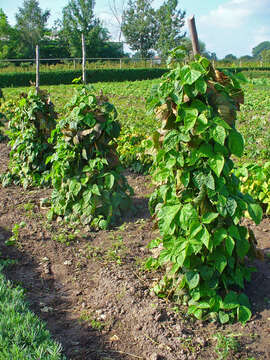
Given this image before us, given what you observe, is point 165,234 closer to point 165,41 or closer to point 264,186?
point 264,186

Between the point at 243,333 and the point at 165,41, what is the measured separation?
186 feet

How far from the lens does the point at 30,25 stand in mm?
56094

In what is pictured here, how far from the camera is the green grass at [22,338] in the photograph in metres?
2.25

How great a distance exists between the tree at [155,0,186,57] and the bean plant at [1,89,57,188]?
50563 millimetres

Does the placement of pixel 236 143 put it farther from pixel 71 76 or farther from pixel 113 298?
pixel 71 76

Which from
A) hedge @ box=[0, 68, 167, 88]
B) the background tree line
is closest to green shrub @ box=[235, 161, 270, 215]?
hedge @ box=[0, 68, 167, 88]

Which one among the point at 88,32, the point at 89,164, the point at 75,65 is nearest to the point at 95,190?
the point at 89,164

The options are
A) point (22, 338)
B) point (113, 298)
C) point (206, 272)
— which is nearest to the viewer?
point (22, 338)

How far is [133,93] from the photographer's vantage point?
47.6ft

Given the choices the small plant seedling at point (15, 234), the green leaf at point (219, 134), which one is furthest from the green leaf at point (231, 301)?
the small plant seedling at point (15, 234)

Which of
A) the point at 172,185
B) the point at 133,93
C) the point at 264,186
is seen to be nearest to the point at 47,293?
the point at 172,185

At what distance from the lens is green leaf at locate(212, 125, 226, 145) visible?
2.72m

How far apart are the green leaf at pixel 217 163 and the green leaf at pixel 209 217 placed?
12.4 inches

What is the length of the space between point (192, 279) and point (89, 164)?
82.4 inches
